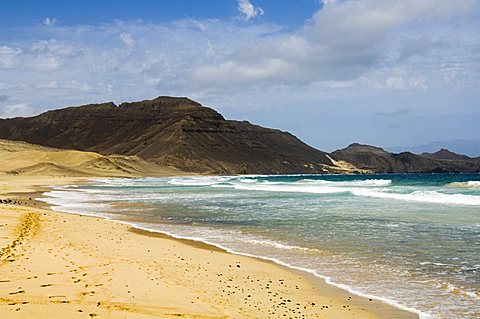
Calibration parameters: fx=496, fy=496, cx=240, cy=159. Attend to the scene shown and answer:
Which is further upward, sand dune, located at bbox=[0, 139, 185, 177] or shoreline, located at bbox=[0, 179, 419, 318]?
sand dune, located at bbox=[0, 139, 185, 177]

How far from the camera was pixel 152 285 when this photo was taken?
7711 millimetres

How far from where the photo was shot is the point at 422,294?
7668mm

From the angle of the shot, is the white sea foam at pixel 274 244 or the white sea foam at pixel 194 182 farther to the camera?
the white sea foam at pixel 194 182

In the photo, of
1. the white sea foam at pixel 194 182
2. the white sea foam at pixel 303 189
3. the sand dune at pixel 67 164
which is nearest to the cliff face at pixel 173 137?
the sand dune at pixel 67 164

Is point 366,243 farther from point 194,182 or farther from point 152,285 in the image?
point 194,182

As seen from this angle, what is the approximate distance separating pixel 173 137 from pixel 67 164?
48.2 m

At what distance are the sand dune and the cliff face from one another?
18.3 metres

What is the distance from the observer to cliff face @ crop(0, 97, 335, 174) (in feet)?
449

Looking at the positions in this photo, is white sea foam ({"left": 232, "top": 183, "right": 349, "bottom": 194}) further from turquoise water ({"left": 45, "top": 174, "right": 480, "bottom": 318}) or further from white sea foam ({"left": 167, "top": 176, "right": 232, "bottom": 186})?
turquoise water ({"left": 45, "top": 174, "right": 480, "bottom": 318})

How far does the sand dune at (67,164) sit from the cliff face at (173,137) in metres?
18.3

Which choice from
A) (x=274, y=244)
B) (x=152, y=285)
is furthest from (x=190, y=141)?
(x=152, y=285)

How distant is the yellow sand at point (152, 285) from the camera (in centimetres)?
625

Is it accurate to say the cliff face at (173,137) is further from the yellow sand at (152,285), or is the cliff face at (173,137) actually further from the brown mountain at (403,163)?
the yellow sand at (152,285)

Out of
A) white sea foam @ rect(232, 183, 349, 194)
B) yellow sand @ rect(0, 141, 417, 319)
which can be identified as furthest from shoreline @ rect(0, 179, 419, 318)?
white sea foam @ rect(232, 183, 349, 194)
